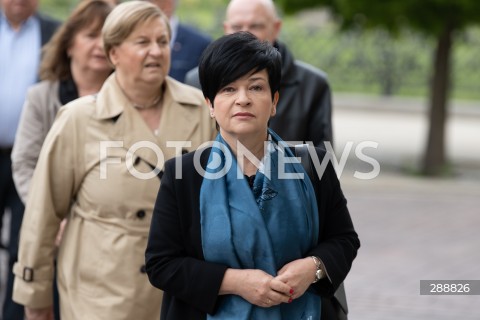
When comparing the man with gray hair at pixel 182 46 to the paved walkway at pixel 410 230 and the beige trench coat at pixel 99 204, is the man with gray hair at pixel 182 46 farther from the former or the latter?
the paved walkway at pixel 410 230

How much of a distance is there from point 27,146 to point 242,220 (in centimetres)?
211

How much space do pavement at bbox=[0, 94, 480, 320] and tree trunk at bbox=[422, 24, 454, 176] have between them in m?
0.27

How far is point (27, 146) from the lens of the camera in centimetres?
514

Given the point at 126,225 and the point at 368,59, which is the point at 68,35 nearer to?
the point at 126,225

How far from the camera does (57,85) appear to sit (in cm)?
532

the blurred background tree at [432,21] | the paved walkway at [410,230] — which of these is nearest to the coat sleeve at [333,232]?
the paved walkway at [410,230]

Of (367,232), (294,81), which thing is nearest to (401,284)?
(367,232)

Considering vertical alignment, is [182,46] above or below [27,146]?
above

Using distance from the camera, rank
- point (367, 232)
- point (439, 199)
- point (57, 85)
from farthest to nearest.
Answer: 1. point (439, 199)
2. point (367, 232)
3. point (57, 85)

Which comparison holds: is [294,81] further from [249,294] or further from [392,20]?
[392,20]

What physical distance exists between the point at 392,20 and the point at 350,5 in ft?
1.92

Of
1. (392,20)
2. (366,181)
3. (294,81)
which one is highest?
(294,81)

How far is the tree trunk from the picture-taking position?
47.6ft

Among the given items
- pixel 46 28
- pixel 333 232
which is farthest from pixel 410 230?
pixel 333 232
